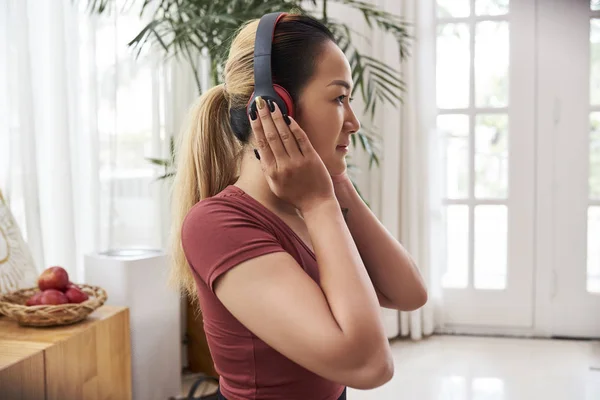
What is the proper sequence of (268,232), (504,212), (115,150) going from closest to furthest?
1. (268,232)
2. (115,150)
3. (504,212)

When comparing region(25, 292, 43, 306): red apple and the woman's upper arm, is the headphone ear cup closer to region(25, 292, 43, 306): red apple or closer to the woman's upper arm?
the woman's upper arm

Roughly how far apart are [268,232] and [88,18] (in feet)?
5.89

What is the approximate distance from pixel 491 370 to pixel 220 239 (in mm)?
2406

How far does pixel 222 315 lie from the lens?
82 cm

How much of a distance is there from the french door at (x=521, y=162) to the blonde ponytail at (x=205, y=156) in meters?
2.53

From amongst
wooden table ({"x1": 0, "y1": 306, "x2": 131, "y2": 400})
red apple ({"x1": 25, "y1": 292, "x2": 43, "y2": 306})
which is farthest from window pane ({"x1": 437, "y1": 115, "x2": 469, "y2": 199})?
red apple ({"x1": 25, "y1": 292, "x2": 43, "y2": 306})

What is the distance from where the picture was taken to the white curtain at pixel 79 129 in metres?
1.99

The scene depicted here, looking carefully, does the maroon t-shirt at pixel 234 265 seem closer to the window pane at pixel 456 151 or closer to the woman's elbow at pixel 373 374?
the woman's elbow at pixel 373 374

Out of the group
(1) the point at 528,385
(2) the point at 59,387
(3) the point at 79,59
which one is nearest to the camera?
(2) the point at 59,387

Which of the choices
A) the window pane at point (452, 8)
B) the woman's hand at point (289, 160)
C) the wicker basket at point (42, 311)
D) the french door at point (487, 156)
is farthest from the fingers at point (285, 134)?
the window pane at point (452, 8)

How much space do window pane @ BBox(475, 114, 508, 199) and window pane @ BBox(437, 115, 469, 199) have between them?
0.19 ft

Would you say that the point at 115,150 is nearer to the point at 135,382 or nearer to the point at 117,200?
the point at 117,200

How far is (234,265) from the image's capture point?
2.41ft

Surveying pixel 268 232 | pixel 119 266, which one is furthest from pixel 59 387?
pixel 268 232
